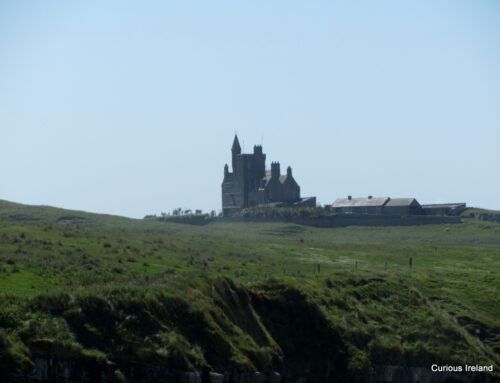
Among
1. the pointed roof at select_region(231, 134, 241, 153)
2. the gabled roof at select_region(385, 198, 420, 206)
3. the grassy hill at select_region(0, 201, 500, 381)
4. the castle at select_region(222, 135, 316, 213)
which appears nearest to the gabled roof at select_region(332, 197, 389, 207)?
→ the gabled roof at select_region(385, 198, 420, 206)

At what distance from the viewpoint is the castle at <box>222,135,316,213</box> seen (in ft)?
413

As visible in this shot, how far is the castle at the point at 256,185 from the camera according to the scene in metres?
126

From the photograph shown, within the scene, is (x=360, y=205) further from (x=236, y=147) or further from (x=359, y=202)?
(x=236, y=147)

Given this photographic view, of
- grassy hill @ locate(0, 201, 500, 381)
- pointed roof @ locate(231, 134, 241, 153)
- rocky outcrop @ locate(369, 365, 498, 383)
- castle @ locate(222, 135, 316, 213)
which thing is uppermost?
pointed roof @ locate(231, 134, 241, 153)

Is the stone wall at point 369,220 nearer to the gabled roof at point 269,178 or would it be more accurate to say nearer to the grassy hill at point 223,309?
the gabled roof at point 269,178

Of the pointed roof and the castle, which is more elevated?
the pointed roof

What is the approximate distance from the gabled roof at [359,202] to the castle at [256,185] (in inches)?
221

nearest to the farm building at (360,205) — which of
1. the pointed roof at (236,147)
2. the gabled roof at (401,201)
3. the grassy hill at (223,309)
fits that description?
the gabled roof at (401,201)

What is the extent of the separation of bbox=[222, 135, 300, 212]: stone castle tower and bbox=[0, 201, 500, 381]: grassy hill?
7181 centimetres

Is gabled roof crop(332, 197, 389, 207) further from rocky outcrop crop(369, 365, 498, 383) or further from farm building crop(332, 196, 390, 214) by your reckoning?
rocky outcrop crop(369, 365, 498, 383)

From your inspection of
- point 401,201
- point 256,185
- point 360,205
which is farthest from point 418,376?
point 256,185

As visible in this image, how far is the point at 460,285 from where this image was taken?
43.9 meters

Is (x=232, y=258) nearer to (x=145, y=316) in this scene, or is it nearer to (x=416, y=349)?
(x=416, y=349)

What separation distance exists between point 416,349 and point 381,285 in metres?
7.63
